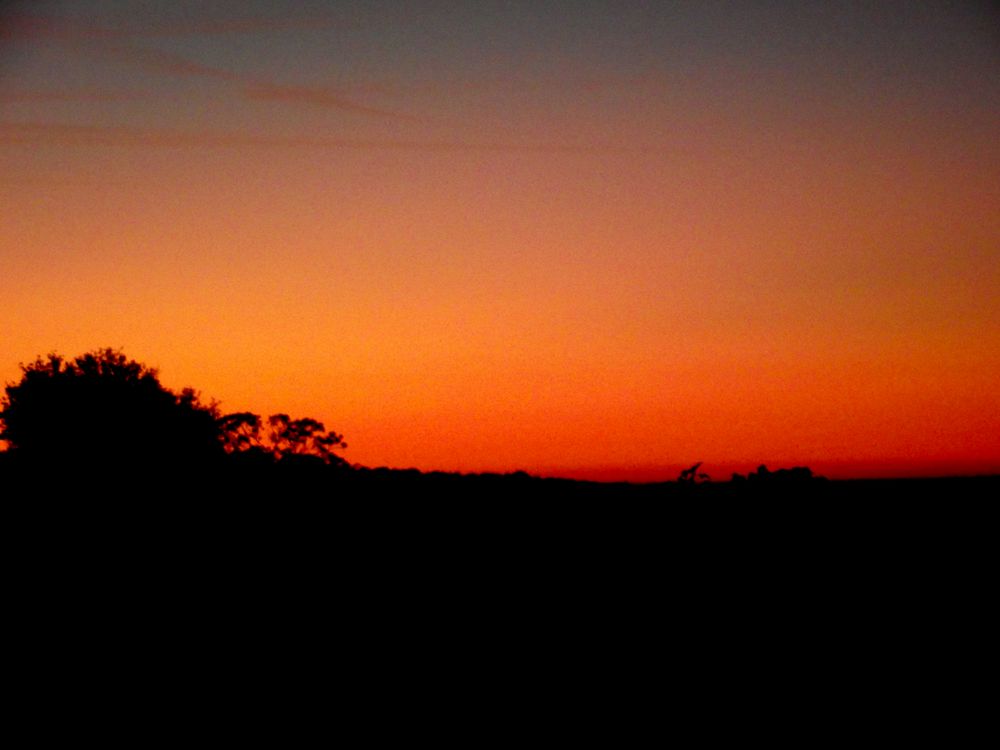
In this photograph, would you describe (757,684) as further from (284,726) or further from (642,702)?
(284,726)

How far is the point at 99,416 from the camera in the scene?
40.8 meters

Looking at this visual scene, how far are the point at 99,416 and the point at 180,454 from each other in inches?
177

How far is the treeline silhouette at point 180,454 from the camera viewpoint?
89.2 feet

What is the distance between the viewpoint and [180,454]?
3944 centimetres

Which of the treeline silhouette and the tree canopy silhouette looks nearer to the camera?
the treeline silhouette

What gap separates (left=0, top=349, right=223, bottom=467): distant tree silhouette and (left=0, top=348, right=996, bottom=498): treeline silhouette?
4 centimetres

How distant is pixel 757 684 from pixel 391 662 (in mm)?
5563

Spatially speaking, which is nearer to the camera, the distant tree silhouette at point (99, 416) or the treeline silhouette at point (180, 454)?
the treeline silhouette at point (180, 454)

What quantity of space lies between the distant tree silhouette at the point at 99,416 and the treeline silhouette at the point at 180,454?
0.14 feet

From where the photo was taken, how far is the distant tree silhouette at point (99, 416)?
39.5 m

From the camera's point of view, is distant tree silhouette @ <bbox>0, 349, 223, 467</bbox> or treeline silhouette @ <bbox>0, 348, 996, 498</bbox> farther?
distant tree silhouette @ <bbox>0, 349, 223, 467</bbox>

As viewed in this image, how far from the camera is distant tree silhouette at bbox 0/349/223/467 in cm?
3947

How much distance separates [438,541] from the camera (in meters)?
21.0

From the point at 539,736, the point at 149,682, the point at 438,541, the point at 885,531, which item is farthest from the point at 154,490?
the point at 885,531
